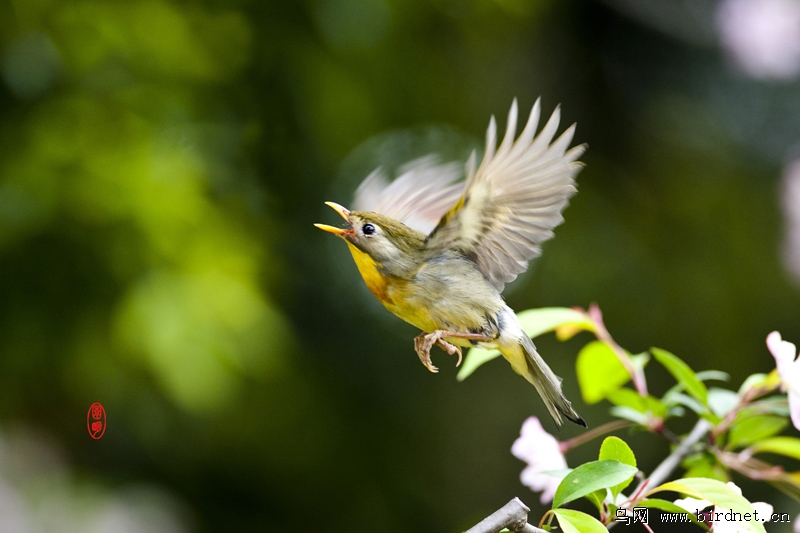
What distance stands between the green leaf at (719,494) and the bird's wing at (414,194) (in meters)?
0.48

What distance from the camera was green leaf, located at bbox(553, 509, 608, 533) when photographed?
2.16ft

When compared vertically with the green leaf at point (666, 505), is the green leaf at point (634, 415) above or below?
above

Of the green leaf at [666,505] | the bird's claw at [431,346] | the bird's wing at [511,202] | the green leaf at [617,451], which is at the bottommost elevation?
the green leaf at [666,505]

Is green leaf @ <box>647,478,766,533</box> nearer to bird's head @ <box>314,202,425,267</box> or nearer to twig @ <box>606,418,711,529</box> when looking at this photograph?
twig @ <box>606,418,711,529</box>

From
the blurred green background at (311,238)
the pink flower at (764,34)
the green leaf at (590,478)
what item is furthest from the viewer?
the pink flower at (764,34)

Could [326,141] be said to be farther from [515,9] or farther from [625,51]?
[625,51]

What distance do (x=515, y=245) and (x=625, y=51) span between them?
3730 mm

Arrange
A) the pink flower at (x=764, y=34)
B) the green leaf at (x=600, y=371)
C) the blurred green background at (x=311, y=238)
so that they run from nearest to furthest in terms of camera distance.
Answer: the green leaf at (x=600, y=371), the blurred green background at (x=311, y=238), the pink flower at (x=764, y=34)

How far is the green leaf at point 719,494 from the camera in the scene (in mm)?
689

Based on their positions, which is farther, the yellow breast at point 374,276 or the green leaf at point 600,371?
the green leaf at point 600,371

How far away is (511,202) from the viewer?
2.66 ft

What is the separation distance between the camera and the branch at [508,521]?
581 millimetres

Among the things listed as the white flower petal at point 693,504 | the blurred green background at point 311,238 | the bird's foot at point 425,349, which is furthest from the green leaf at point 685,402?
the blurred green background at point 311,238

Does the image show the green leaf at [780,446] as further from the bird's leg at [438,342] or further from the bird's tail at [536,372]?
the bird's leg at [438,342]
